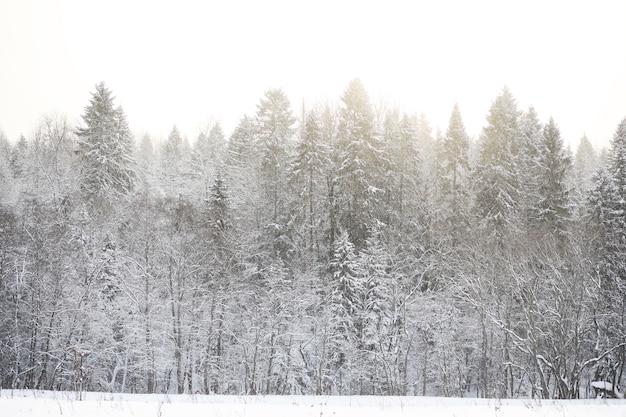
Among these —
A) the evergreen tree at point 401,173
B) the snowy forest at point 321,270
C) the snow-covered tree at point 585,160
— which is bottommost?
the snowy forest at point 321,270

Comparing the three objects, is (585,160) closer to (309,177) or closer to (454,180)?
(454,180)

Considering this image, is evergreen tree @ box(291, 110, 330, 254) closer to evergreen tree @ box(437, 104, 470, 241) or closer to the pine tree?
evergreen tree @ box(437, 104, 470, 241)

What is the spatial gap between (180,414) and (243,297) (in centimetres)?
2114

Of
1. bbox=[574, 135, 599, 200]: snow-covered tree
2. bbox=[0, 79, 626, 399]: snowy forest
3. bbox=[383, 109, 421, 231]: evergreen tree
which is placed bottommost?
bbox=[0, 79, 626, 399]: snowy forest

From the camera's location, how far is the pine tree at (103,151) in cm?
3484

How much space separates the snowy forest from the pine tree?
16 cm

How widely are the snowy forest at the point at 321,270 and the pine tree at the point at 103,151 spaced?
0.16 m

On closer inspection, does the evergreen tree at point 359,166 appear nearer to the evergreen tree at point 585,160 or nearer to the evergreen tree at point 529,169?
the evergreen tree at point 529,169

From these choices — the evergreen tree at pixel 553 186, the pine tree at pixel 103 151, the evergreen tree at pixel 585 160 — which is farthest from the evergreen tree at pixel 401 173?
the evergreen tree at pixel 585 160

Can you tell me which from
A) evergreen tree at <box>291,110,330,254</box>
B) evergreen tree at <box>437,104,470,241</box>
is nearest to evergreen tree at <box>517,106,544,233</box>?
evergreen tree at <box>437,104,470,241</box>

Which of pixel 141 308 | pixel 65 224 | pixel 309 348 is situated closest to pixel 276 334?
pixel 309 348

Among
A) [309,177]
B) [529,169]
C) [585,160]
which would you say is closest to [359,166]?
[309,177]

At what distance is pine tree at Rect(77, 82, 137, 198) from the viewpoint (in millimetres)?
34844

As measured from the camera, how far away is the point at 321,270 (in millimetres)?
33188
